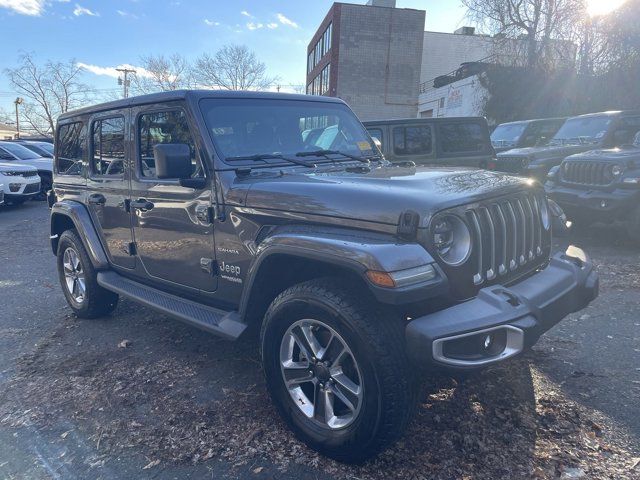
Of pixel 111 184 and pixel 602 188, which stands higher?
pixel 111 184

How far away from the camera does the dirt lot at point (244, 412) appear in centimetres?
259

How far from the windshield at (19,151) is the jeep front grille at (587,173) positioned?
15.0 metres

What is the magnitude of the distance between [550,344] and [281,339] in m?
2.42

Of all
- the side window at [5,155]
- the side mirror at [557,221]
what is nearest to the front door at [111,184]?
the side mirror at [557,221]

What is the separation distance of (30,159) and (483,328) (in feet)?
53.8

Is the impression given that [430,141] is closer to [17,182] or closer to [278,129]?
[278,129]

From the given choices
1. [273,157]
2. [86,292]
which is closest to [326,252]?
[273,157]

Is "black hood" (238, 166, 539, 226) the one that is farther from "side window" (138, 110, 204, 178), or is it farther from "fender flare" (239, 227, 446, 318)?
"side window" (138, 110, 204, 178)

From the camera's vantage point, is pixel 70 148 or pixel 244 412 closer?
pixel 244 412

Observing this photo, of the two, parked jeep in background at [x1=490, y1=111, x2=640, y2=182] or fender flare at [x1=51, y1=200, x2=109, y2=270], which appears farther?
parked jeep in background at [x1=490, y1=111, x2=640, y2=182]

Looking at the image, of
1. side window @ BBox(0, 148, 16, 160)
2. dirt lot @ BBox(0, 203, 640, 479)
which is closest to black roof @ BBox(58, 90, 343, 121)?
dirt lot @ BBox(0, 203, 640, 479)

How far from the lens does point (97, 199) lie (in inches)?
169

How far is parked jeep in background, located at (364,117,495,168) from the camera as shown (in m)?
8.97

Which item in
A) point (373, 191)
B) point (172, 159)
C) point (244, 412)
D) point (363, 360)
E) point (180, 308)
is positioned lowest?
point (244, 412)
